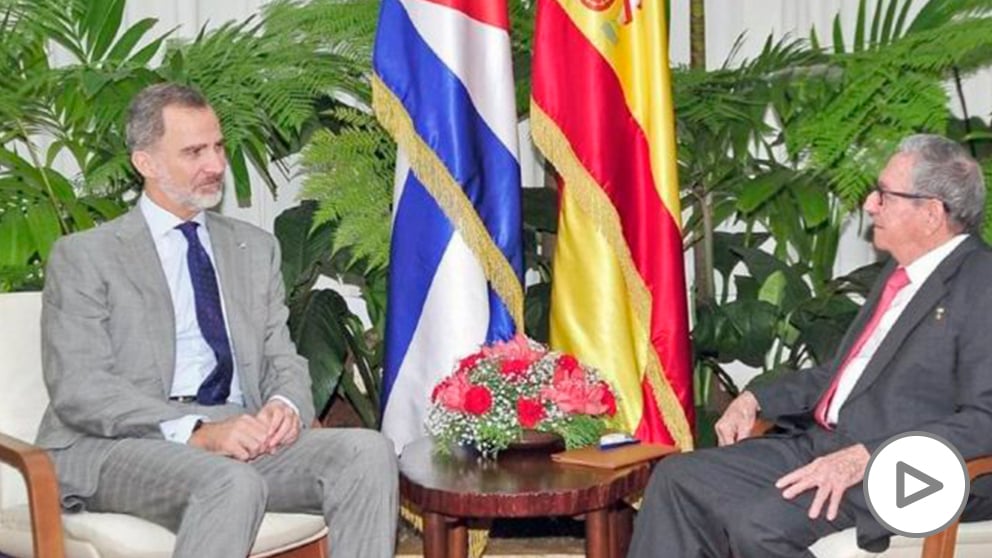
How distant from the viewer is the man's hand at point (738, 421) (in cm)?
385

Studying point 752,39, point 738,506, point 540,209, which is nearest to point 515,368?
point 738,506

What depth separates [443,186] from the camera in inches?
170

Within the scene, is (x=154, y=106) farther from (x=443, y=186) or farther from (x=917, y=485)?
(x=917, y=485)

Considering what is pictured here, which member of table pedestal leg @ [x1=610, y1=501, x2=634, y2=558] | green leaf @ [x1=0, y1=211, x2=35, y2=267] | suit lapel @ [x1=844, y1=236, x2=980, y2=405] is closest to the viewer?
suit lapel @ [x1=844, y1=236, x2=980, y2=405]

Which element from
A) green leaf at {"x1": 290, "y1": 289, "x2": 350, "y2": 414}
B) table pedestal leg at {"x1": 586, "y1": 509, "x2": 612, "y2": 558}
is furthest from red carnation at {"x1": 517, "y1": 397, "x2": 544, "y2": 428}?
green leaf at {"x1": 290, "y1": 289, "x2": 350, "y2": 414}

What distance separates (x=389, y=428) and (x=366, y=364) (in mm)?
569

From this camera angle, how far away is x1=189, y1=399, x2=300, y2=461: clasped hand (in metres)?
3.60

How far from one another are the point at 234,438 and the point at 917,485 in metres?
1.41

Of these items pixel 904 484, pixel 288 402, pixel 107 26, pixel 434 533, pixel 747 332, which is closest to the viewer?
pixel 904 484

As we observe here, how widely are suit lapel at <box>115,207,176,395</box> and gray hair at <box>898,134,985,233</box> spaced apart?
64.8 inches

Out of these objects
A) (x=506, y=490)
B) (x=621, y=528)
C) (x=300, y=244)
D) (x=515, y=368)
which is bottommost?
(x=621, y=528)

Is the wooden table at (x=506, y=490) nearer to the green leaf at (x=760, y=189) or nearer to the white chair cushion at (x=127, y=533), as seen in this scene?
the white chair cushion at (x=127, y=533)

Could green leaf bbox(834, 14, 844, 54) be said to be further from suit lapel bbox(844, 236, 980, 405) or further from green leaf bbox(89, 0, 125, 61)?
green leaf bbox(89, 0, 125, 61)

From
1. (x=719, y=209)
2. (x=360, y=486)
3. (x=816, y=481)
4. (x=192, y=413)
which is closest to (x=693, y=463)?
(x=816, y=481)
